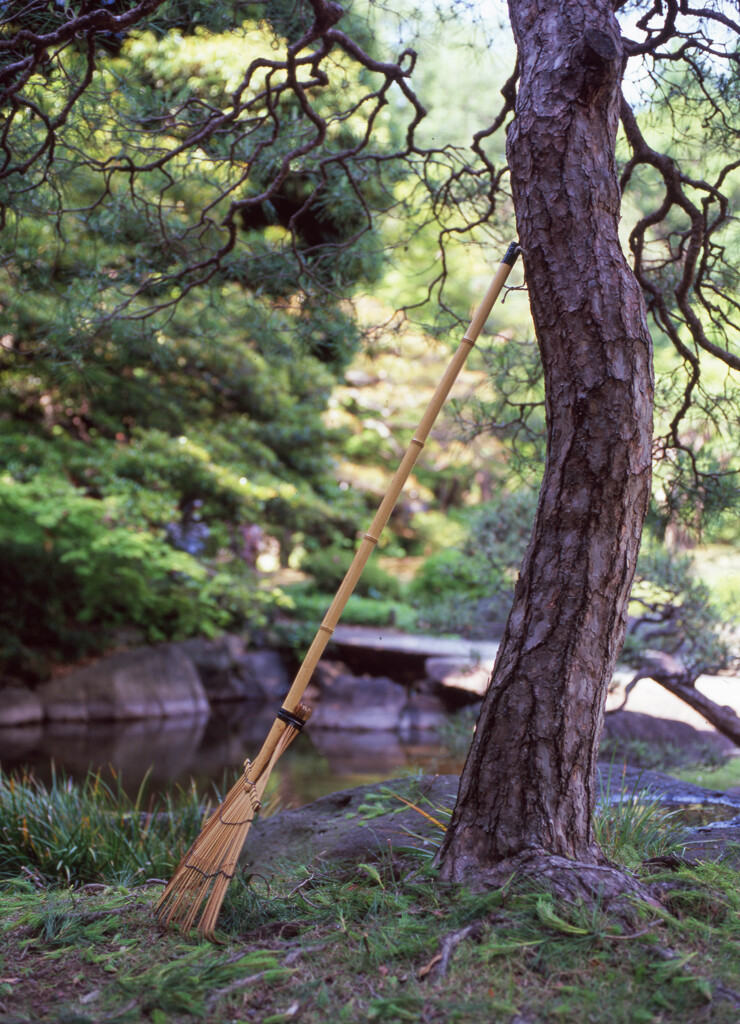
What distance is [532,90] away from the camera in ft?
6.21

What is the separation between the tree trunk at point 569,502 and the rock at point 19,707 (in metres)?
6.58

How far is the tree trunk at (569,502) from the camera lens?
5.75ft

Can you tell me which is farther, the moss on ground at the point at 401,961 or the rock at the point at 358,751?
the rock at the point at 358,751

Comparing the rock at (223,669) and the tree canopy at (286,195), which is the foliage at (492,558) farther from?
the rock at (223,669)

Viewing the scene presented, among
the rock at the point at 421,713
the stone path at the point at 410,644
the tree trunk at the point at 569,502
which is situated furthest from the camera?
the stone path at the point at 410,644

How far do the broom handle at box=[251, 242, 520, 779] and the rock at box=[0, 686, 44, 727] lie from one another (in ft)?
20.6

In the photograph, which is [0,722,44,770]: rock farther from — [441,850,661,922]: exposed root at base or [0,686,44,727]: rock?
[441,850,661,922]: exposed root at base

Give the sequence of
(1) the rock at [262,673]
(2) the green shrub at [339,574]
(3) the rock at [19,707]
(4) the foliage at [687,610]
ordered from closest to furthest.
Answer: (4) the foliage at [687,610] < (3) the rock at [19,707] < (1) the rock at [262,673] < (2) the green shrub at [339,574]

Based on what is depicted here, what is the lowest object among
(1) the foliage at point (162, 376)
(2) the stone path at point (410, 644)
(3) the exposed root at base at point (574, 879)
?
(3) the exposed root at base at point (574, 879)

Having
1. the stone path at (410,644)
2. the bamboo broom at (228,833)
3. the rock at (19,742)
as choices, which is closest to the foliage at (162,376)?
the rock at (19,742)

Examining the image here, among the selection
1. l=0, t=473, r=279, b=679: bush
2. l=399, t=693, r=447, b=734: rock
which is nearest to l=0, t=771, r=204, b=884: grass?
l=0, t=473, r=279, b=679: bush

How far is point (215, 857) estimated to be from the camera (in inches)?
74.1

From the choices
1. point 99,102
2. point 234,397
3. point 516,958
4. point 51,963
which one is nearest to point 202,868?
point 51,963

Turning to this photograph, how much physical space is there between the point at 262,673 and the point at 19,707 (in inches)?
100
